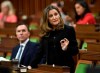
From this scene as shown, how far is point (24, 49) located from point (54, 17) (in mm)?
683

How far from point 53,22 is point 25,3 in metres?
5.15

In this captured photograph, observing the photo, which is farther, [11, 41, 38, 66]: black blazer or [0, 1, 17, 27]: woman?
[0, 1, 17, 27]: woman

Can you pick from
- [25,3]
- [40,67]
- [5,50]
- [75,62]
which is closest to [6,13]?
[25,3]

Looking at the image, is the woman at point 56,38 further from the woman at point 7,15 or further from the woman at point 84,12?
the woman at point 7,15

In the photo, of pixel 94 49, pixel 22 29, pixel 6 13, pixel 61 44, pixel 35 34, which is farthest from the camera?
pixel 6 13

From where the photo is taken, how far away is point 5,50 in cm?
420

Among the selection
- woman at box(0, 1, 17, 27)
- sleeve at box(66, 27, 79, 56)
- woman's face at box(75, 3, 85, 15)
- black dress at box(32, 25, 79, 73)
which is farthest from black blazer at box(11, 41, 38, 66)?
woman at box(0, 1, 17, 27)

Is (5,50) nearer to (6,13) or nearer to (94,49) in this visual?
(94,49)

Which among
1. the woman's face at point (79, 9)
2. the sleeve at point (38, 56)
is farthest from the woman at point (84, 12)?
the sleeve at point (38, 56)

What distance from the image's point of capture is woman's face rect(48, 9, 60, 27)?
3206 mm

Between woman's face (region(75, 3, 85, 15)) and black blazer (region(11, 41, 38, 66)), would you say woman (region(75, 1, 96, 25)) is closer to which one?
woman's face (region(75, 3, 85, 15))

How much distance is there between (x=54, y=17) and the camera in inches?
126

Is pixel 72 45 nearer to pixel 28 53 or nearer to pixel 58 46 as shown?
pixel 58 46

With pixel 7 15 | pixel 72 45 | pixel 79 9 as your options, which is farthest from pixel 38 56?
pixel 7 15
